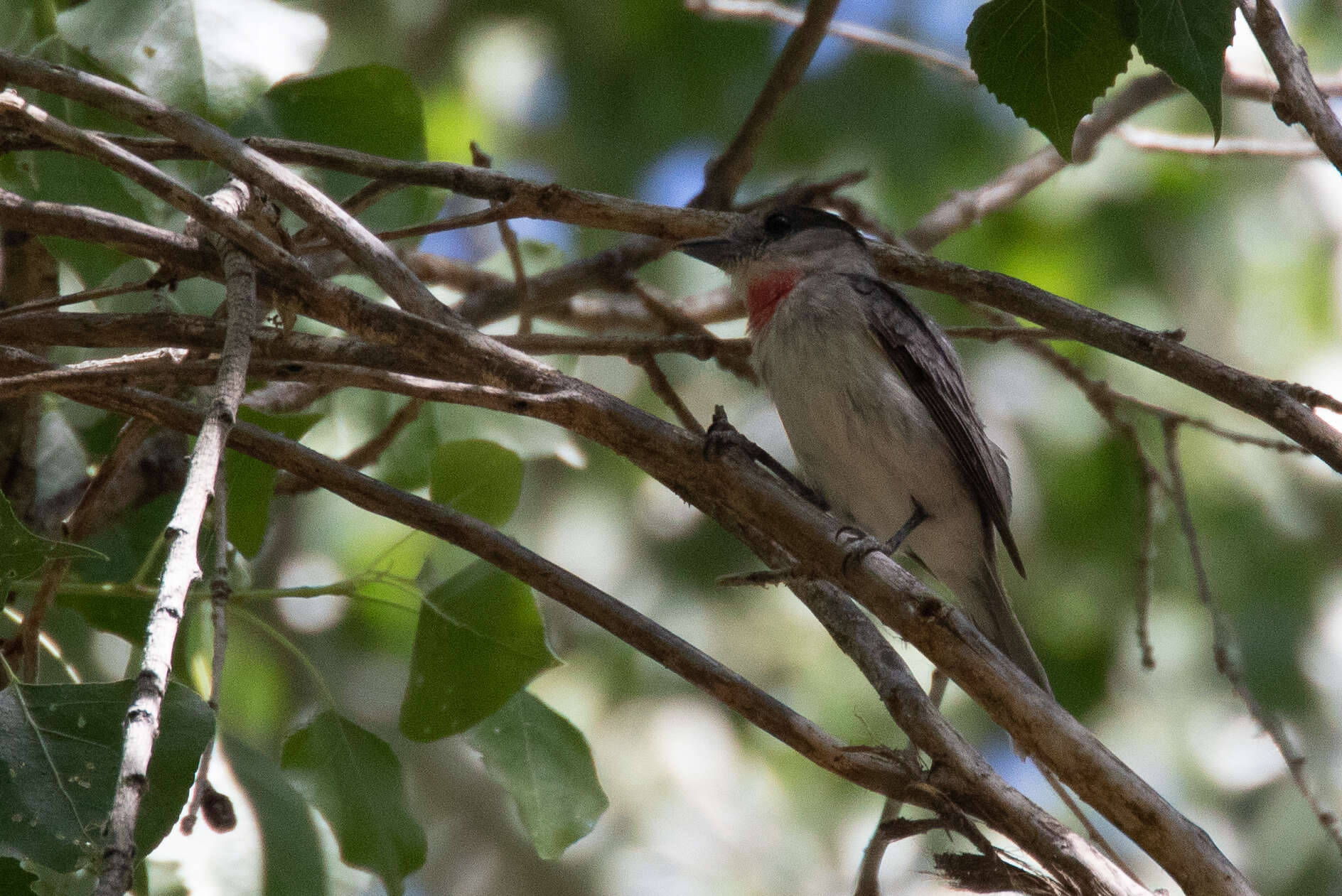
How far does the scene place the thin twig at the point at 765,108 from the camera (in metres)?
4.03

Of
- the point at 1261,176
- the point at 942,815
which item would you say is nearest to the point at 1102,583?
the point at 1261,176

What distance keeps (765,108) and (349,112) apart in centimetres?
151

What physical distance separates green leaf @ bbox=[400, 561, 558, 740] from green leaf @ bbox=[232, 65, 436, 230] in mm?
1181

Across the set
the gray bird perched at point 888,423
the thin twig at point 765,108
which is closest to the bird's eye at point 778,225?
the gray bird perched at point 888,423

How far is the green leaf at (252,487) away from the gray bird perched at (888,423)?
1.70 metres

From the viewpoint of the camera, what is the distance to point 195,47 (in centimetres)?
278

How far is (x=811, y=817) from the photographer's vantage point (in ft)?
24.4

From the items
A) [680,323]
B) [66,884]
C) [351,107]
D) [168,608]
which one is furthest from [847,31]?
[168,608]

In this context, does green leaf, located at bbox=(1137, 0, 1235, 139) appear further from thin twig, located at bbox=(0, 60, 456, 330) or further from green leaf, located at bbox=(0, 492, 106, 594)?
green leaf, located at bbox=(0, 492, 106, 594)

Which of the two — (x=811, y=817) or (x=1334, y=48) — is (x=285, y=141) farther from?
(x=1334, y=48)

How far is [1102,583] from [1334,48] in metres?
3.28

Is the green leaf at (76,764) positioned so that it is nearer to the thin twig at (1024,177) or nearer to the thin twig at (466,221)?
the thin twig at (466,221)

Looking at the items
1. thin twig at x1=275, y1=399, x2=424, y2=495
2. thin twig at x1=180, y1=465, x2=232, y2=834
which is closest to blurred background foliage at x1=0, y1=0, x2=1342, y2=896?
thin twig at x1=275, y1=399, x2=424, y2=495

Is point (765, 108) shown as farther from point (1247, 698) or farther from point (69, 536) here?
point (69, 536)
